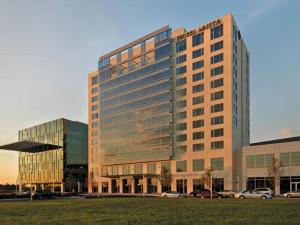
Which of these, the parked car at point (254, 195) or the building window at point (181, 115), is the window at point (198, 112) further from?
the parked car at point (254, 195)

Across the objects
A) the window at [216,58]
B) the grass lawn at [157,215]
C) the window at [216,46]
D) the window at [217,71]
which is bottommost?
the grass lawn at [157,215]

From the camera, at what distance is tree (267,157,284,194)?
73.7 m

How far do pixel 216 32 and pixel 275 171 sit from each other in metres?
36.6

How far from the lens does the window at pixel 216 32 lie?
88750 millimetres

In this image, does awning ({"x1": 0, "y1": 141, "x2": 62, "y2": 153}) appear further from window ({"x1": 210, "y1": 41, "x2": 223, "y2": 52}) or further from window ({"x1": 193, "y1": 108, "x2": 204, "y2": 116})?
window ({"x1": 210, "y1": 41, "x2": 223, "y2": 52})

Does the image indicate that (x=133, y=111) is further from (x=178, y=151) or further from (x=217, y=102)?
(x=217, y=102)

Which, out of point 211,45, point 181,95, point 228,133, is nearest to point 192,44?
point 211,45

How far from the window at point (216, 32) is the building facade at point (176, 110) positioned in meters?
0.24

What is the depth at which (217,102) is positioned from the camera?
3479 inches

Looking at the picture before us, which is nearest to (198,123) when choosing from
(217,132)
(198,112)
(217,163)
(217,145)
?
(198,112)

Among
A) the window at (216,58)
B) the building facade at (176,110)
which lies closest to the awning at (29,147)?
the building facade at (176,110)

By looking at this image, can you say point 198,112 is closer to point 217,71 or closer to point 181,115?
point 181,115

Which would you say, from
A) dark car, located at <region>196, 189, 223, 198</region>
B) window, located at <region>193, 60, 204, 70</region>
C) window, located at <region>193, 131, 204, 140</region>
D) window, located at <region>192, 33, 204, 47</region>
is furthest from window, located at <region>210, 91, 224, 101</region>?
dark car, located at <region>196, 189, 223, 198</region>

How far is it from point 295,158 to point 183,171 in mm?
28508
